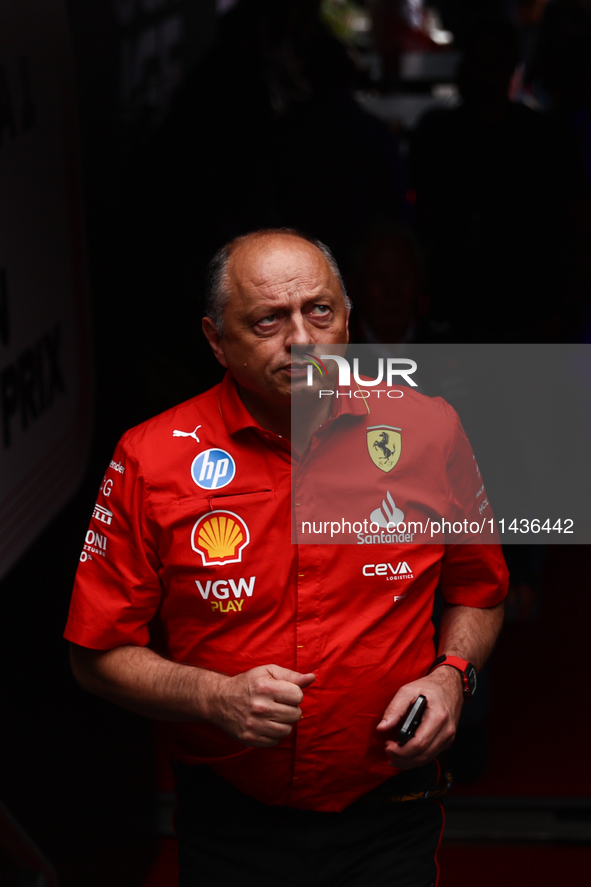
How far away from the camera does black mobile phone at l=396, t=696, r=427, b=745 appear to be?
1459 millimetres

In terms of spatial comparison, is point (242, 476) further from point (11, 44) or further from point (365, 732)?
point (11, 44)

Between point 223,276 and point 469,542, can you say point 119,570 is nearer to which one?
point 223,276

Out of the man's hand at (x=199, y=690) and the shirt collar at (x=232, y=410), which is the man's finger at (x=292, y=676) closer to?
the man's hand at (x=199, y=690)

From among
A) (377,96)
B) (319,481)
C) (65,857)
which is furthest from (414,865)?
(377,96)

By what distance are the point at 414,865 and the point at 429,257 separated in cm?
176

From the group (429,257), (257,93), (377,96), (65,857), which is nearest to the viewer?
(65,857)

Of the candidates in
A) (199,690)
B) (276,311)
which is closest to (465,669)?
(199,690)

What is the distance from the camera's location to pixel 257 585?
155 cm

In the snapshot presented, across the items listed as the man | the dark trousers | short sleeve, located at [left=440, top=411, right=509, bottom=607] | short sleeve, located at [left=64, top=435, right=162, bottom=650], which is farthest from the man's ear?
the dark trousers

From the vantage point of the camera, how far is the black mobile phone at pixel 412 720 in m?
1.46

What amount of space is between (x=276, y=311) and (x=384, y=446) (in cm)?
32

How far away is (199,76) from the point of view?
323cm

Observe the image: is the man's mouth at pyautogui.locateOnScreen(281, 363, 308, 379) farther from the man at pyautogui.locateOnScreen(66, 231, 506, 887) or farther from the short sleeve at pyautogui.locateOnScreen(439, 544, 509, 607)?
the short sleeve at pyautogui.locateOnScreen(439, 544, 509, 607)

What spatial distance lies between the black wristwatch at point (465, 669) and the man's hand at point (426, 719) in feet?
0.11
